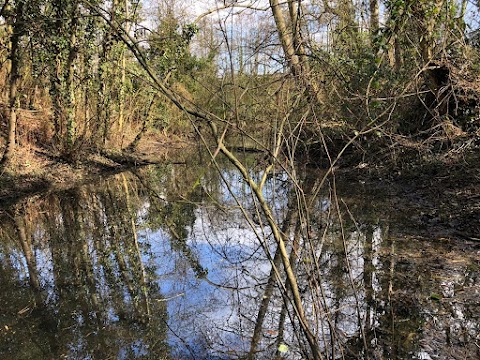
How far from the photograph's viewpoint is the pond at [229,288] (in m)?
3.29

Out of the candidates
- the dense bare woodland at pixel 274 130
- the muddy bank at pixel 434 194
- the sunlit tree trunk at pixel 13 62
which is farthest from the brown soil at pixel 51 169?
the muddy bank at pixel 434 194

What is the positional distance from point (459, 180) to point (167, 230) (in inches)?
197

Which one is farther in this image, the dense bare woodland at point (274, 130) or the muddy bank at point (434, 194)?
the muddy bank at point (434, 194)

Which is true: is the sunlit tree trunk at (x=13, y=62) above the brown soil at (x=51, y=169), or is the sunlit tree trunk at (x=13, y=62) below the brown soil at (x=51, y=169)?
above

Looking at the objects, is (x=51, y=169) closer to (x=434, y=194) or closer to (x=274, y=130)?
(x=434, y=194)

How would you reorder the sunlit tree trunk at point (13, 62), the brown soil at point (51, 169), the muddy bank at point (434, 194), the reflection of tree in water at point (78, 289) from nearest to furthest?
1. the reflection of tree in water at point (78, 289)
2. the muddy bank at point (434, 194)
3. the sunlit tree trunk at point (13, 62)
4. the brown soil at point (51, 169)

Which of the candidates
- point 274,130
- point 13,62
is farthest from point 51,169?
point 274,130

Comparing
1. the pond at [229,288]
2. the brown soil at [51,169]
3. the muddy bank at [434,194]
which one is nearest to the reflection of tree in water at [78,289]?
the pond at [229,288]

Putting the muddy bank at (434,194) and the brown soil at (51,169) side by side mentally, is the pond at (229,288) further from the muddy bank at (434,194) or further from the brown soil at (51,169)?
the brown soil at (51,169)

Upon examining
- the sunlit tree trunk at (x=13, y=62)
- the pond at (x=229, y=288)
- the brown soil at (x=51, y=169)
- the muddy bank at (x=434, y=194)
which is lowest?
the pond at (x=229, y=288)

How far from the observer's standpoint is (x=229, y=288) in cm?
423

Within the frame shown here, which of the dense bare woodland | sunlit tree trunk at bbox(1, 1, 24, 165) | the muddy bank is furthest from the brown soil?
the muddy bank

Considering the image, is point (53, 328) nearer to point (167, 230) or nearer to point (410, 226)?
point (167, 230)

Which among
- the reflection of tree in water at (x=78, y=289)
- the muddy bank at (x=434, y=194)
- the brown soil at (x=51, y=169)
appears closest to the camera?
the reflection of tree in water at (x=78, y=289)
